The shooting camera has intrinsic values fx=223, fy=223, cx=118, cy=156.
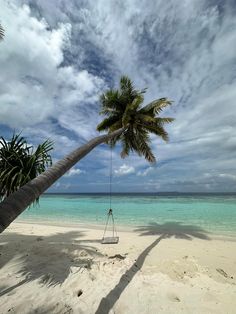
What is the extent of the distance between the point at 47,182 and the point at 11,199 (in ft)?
3.33

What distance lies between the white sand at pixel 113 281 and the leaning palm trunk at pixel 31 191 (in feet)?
8.53

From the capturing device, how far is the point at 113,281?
573 centimetres

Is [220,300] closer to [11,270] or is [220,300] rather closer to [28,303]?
[28,303]

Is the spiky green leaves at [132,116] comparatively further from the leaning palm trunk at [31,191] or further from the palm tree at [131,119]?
the leaning palm trunk at [31,191]

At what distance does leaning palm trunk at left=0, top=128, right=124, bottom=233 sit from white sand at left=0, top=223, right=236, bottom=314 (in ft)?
8.53

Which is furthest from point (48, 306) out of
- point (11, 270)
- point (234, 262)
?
point (234, 262)

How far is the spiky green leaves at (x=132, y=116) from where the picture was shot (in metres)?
12.8

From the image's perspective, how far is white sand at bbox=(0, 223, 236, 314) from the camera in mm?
4668

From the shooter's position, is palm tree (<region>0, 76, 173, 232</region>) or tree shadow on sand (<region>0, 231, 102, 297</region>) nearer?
tree shadow on sand (<region>0, 231, 102, 297</region>)

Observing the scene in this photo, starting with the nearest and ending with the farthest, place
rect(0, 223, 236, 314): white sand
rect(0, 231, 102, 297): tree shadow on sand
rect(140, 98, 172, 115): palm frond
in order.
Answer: rect(0, 223, 236, 314): white sand
rect(0, 231, 102, 297): tree shadow on sand
rect(140, 98, 172, 115): palm frond

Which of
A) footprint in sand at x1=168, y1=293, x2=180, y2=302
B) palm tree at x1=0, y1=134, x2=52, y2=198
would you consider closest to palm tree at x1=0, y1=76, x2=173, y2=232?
palm tree at x1=0, y1=134, x2=52, y2=198

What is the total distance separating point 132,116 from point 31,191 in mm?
10392

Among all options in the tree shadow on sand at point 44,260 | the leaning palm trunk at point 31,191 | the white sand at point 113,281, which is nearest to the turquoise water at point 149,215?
the white sand at point 113,281

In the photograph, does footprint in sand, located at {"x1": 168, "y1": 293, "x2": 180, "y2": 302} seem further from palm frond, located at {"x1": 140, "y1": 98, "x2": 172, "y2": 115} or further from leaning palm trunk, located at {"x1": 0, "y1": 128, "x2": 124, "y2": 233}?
palm frond, located at {"x1": 140, "y1": 98, "x2": 172, "y2": 115}
